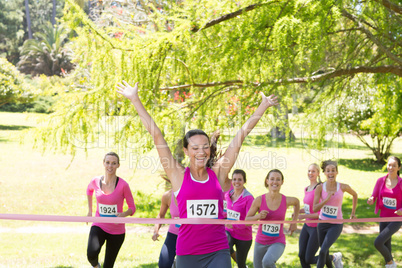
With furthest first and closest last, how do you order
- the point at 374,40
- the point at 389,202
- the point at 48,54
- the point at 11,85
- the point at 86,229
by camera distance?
the point at 48,54 < the point at 11,85 < the point at 86,229 < the point at 374,40 < the point at 389,202

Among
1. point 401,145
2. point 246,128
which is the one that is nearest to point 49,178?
point 246,128

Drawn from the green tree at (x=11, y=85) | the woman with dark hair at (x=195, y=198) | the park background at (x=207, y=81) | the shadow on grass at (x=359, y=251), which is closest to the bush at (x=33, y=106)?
the green tree at (x=11, y=85)

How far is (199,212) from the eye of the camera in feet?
10.5

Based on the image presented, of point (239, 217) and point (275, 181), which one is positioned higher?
point (275, 181)

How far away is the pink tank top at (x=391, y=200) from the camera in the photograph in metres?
5.94

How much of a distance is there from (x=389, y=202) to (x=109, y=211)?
355cm

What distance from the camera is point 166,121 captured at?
695 cm

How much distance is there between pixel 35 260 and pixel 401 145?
2638cm

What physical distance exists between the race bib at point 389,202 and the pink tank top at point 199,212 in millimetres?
3484

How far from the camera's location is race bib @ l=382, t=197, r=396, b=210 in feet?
19.5

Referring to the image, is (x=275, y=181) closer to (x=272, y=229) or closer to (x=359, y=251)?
(x=272, y=229)

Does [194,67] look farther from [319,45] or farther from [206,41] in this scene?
[319,45]

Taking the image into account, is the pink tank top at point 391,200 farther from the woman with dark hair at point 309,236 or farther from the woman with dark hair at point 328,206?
the woman with dark hair at point 309,236

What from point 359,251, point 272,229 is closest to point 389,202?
point 272,229
